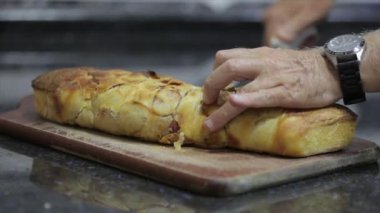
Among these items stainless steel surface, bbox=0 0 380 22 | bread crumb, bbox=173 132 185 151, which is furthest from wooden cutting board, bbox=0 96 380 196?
stainless steel surface, bbox=0 0 380 22

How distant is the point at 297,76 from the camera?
1233mm

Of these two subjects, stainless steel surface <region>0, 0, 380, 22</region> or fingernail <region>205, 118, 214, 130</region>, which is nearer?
fingernail <region>205, 118, 214, 130</region>

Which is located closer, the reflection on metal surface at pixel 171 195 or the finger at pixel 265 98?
the reflection on metal surface at pixel 171 195

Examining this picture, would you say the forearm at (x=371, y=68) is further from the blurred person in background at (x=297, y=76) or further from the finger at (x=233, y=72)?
the finger at (x=233, y=72)

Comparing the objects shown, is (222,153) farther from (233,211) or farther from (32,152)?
(32,152)

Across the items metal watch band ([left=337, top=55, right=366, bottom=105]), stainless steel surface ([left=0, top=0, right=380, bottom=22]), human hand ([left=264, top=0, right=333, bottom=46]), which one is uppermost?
metal watch band ([left=337, top=55, right=366, bottom=105])

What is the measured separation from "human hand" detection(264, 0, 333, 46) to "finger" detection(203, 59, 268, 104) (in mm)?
757

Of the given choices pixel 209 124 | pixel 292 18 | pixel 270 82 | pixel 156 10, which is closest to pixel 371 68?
pixel 270 82

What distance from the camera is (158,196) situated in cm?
105

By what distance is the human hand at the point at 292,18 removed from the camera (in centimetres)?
199

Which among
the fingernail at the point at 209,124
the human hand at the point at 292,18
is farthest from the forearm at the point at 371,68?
the human hand at the point at 292,18

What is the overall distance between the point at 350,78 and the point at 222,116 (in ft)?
0.73

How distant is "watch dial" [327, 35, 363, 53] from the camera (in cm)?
127

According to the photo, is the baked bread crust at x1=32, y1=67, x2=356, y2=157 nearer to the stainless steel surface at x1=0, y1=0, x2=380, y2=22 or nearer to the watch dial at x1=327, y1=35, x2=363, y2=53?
the watch dial at x1=327, y1=35, x2=363, y2=53
